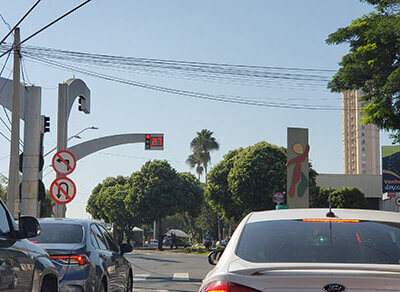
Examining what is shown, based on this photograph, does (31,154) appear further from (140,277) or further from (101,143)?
(101,143)

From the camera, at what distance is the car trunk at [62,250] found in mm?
8508

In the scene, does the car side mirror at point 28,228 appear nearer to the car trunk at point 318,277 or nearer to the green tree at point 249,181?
the car trunk at point 318,277

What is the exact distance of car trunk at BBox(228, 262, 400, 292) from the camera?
12.5ft

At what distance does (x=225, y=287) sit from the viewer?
158 inches

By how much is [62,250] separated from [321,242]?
15.9 feet

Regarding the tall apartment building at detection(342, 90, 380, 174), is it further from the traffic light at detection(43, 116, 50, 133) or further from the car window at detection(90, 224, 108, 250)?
the car window at detection(90, 224, 108, 250)

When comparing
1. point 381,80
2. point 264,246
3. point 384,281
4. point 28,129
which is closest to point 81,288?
point 264,246

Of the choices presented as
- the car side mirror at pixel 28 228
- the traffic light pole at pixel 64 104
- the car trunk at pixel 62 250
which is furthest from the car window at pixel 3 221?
the traffic light pole at pixel 64 104

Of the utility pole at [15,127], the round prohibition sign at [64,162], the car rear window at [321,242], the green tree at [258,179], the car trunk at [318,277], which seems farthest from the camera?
the green tree at [258,179]

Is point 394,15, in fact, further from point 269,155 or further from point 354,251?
point 269,155

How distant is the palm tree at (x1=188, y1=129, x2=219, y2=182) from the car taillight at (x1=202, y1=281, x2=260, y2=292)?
3385 inches

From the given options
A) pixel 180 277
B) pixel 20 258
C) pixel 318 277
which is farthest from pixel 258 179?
pixel 318 277

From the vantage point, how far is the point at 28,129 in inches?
821

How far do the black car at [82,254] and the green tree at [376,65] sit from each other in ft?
41.5
